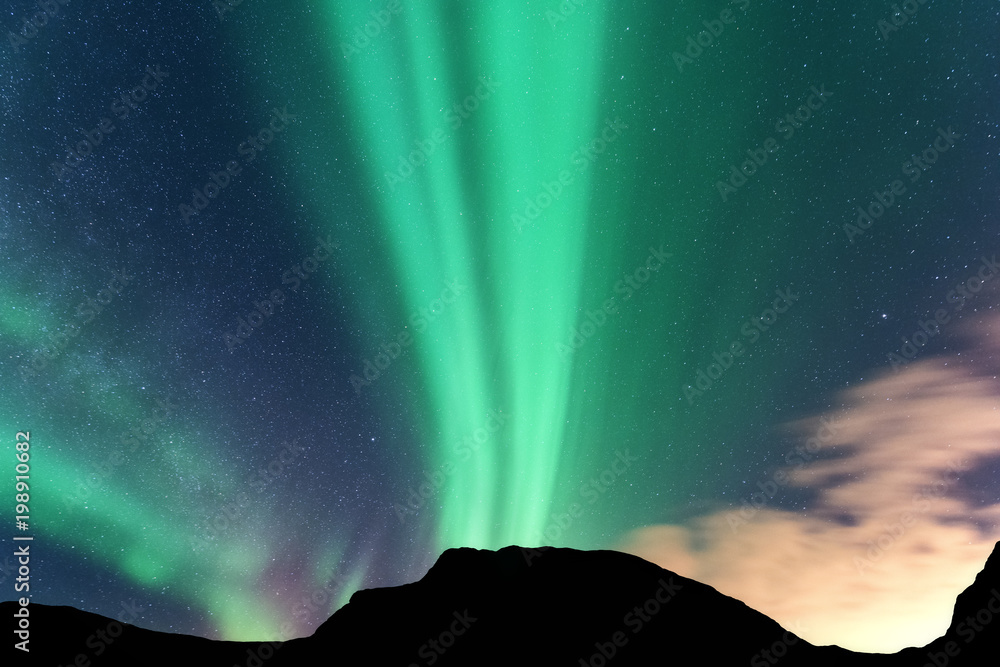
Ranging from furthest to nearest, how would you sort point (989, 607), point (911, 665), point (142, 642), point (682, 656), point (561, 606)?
1. point (142, 642)
2. point (561, 606)
3. point (682, 656)
4. point (911, 665)
5. point (989, 607)

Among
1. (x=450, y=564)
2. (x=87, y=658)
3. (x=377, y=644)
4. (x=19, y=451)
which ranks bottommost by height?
(x=87, y=658)

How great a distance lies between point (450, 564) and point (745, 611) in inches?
525

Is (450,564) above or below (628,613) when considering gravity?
above

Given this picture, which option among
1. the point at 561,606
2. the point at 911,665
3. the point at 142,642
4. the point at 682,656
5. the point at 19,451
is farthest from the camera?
the point at 142,642

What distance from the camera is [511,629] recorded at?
66.9 ft

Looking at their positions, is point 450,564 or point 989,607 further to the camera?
point 450,564

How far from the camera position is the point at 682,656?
Answer: 1936 centimetres

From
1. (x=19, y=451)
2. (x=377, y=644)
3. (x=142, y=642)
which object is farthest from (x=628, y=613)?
(x=142, y=642)

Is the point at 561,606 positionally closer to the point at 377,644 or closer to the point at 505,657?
the point at 505,657

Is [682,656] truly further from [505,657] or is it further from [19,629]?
[19,629]

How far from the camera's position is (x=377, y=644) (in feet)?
67.5

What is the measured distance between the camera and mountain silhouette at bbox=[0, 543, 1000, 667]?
19.4 m

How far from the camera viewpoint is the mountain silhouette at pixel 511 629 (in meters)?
19.4

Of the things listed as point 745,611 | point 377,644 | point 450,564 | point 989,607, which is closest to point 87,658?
point 377,644
